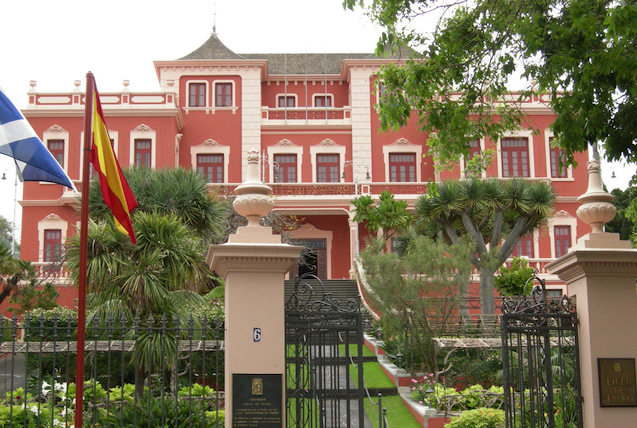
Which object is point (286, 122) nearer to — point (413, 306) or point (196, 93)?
point (196, 93)

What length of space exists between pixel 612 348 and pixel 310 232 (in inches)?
991

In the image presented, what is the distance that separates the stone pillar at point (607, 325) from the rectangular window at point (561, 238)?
2526 centimetres

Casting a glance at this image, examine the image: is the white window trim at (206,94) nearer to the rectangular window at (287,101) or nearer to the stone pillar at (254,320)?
the rectangular window at (287,101)

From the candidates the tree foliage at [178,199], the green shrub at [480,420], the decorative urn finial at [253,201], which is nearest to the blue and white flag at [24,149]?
the decorative urn finial at [253,201]

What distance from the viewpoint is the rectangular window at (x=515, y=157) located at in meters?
32.1

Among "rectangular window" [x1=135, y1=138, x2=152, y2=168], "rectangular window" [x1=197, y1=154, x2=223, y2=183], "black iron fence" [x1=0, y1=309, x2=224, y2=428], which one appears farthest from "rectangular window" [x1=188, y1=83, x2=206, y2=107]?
"black iron fence" [x1=0, y1=309, x2=224, y2=428]

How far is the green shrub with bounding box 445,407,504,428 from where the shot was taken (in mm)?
10953

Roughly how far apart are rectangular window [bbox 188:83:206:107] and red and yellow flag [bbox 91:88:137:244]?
1019 inches

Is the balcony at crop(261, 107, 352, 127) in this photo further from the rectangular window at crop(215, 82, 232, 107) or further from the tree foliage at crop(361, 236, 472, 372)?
the tree foliage at crop(361, 236, 472, 372)

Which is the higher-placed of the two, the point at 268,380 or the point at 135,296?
the point at 135,296

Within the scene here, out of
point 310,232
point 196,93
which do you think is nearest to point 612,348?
point 310,232

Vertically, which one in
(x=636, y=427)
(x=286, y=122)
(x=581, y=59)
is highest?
(x=286, y=122)

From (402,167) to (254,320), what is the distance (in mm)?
26106

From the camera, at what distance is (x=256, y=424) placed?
6.98 meters
